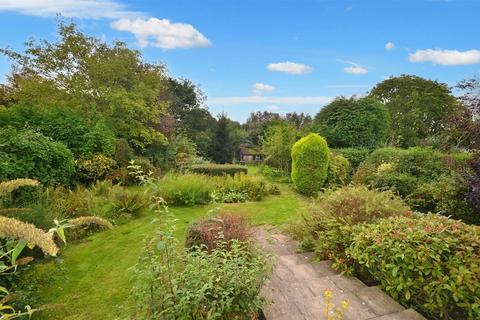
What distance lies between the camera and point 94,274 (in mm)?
4199

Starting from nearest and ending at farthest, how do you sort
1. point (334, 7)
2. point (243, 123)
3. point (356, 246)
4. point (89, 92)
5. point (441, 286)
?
point (441, 286)
point (356, 246)
point (334, 7)
point (89, 92)
point (243, 123)

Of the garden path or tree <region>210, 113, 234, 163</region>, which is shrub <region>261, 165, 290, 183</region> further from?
tree <region>210, 113, 234, 163</region>

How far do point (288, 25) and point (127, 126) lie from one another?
8.12 m

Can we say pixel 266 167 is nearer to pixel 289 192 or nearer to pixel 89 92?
pixel 289 192

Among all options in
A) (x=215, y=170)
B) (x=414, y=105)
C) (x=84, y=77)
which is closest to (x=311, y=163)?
(x=215, y=170)

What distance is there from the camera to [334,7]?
7.46 m

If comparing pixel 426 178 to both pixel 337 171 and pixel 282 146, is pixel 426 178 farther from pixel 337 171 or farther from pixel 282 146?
pixel 282 146

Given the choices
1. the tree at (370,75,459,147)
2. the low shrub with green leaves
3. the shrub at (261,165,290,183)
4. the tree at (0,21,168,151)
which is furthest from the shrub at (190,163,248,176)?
the tree at (370,75,459,147)

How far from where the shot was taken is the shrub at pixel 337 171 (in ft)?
35.2

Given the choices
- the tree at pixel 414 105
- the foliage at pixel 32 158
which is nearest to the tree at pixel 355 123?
the tree at pixel 414 105

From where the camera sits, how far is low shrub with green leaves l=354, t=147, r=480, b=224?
21.8 feet

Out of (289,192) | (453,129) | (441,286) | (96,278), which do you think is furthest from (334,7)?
(96,278)

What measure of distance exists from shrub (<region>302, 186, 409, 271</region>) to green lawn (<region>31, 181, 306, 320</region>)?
1992 mm

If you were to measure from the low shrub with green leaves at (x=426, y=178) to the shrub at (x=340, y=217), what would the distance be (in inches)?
65.6
